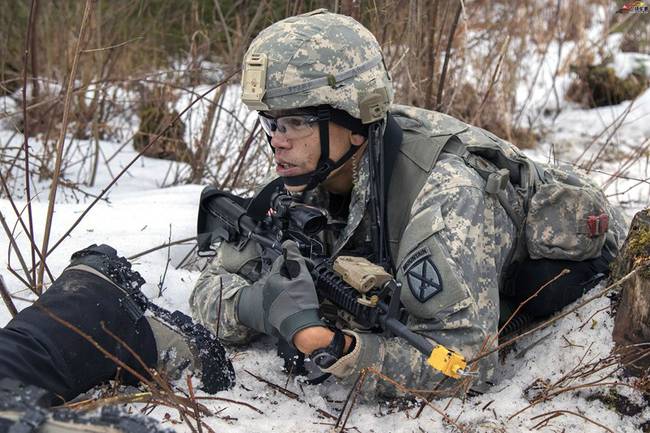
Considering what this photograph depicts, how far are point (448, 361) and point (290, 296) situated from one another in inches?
21.6

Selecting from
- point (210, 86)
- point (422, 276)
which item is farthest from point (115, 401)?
point (210, 86)

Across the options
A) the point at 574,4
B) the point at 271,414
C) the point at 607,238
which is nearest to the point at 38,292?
the point at 271,414

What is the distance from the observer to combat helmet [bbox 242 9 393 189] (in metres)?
2.54

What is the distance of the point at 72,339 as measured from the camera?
7.20ft

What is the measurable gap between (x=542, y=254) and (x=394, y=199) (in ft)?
1.81

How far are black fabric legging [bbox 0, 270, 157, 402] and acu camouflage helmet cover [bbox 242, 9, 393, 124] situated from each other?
0.80 meters

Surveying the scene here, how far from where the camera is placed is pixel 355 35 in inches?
104

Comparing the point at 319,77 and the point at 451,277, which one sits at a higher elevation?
the point at 319,77

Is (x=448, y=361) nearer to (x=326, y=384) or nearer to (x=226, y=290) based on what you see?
(x=326, y=384)

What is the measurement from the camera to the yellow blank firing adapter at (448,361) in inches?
75.5

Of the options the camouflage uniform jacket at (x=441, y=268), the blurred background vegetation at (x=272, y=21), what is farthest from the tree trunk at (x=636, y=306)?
the blurred background vegetation at (x=272, y=21)

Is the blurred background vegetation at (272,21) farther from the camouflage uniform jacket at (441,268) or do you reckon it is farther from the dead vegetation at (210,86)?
the camouflage uniform jacket at (441,268)

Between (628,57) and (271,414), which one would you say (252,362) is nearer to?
(271,414)

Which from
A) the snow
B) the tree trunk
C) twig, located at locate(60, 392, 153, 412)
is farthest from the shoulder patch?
twig, located at locate(60, 392, 153, 412)
